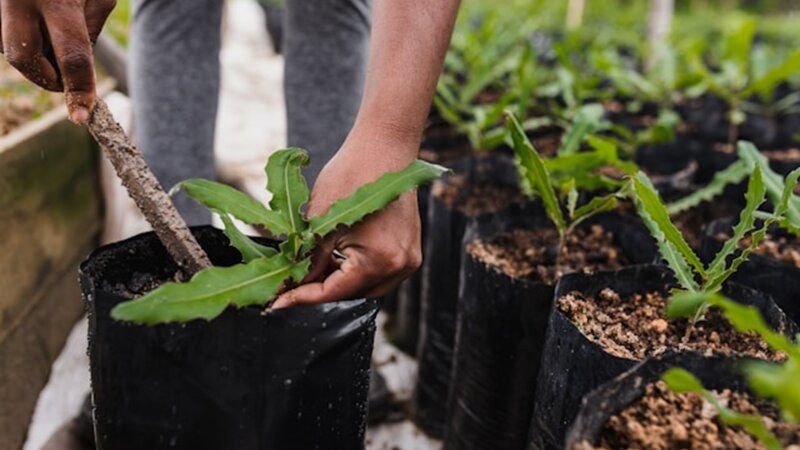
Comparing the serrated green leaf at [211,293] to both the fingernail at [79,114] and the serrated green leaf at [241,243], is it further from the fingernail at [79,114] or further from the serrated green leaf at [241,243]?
the fingernail at [79,114]

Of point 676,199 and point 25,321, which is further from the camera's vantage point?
point 676,199

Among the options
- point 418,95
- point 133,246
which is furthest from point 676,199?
point 133,246

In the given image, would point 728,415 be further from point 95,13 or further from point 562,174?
point 562,174

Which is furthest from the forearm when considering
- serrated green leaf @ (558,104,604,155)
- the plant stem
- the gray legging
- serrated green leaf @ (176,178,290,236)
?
Answer: the plant stem

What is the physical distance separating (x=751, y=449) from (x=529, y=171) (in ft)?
1.89

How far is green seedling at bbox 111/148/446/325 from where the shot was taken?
0.69m

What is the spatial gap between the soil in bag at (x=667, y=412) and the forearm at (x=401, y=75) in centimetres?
36

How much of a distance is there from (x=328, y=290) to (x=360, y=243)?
6cm

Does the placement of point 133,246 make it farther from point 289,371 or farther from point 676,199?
point 676,199

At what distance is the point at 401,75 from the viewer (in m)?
0.91

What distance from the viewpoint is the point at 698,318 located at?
0.94 m

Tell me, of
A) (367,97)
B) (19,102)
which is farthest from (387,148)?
(19,102)

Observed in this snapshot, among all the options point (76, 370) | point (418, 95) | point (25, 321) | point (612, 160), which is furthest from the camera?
point (76, 370)

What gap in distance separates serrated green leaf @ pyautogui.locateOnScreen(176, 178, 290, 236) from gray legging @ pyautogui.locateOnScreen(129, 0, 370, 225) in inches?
20.9
